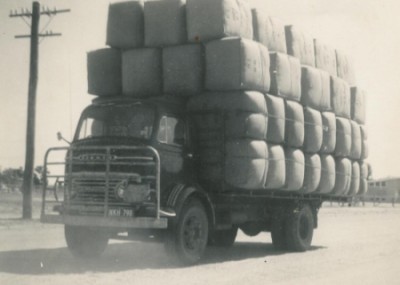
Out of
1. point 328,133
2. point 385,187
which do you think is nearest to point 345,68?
point 328,133

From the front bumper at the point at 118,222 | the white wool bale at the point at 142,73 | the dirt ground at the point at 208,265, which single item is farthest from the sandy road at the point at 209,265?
the white wool bale at the point at 142,73

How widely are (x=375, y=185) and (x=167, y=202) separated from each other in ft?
326

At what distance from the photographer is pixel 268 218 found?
41.8ft

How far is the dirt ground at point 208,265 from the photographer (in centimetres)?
803

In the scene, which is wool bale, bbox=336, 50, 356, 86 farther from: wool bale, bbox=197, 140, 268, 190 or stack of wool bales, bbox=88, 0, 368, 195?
wool bale, bbox=197, 140, 268, 190

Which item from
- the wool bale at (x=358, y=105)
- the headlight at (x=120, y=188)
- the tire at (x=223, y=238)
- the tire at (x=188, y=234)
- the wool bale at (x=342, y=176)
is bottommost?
the tire at (x=223, y=238)

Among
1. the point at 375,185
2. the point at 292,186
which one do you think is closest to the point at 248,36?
the point at 292,186

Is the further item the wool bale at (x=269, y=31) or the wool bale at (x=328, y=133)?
the wool bale at (x=328, y=133)

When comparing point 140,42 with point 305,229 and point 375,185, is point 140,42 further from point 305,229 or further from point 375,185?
point 375,185

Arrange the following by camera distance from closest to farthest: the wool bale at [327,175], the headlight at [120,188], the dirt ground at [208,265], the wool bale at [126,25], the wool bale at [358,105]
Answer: the dirt ground at [208,265] < the headlight at [120,188] < the wool bale at [126,25] < the wool bale at [327,175] < the wool bale at [358,105]

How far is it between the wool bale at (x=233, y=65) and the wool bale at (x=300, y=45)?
212 cm

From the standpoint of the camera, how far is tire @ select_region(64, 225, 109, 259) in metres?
10.2

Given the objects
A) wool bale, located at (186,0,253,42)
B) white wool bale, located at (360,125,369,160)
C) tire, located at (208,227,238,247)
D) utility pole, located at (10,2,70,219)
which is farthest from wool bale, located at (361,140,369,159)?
utility pole, located at (10,2,70,219)

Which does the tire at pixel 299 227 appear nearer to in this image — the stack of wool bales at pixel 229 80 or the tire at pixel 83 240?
the stack of wool bales at pixel 229 80
